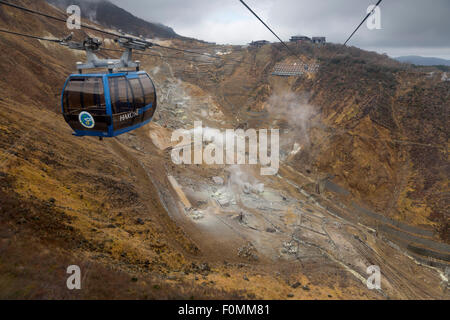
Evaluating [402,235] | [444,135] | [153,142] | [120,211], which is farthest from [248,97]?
[120,211]

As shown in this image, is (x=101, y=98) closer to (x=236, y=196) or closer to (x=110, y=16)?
(x=236, y=196)

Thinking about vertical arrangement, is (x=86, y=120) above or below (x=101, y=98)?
below

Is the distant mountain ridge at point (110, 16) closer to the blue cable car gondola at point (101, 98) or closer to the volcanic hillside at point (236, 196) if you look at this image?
the volcanic hillside at point (236, 196)

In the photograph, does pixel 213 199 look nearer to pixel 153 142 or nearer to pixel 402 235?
pixel 153 142

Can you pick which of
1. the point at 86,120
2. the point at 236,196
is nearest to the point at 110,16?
the point at 236,196

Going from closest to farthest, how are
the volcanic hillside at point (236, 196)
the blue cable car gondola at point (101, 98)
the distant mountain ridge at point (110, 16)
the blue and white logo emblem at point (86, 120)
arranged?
the blue cable car gondola at point (101, 98) < the blue and white logo emblem at point (86, 120) < the volcanic hillside at point (236, 196) < the distant mountain ridge at point (110, 16)

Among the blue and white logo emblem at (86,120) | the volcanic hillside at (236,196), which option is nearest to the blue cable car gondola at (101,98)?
the blue and white logo emblem at (86,120)

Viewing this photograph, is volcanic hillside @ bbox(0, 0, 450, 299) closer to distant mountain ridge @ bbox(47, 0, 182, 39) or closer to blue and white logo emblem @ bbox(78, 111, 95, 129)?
blue and white logo emblem @ bbox(78, 111, 95, 129)
